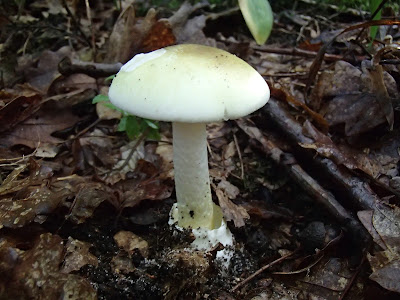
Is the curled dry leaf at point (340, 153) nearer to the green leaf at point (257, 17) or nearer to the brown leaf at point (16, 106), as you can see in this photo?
the green leaf at point (257, 17)

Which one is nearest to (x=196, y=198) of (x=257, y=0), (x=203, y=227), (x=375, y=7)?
(x=203, y=227)

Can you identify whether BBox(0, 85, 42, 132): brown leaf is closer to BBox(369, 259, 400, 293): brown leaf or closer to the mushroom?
the mushroom

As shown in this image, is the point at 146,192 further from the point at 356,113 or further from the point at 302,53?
the point at 302,53

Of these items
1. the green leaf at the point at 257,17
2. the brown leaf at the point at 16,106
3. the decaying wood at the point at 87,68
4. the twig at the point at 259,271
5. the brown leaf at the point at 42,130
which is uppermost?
the green leaf at the point at 257,17

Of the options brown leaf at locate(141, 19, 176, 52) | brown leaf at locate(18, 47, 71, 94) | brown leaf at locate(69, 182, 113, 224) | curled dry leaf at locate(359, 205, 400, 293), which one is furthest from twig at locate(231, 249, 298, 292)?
brown leaf at locate(18, 47, 71, 94)

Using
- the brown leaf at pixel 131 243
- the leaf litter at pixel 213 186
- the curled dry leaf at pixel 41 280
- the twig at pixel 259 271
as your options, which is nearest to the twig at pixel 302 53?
the leaf litter at pixel 213 186

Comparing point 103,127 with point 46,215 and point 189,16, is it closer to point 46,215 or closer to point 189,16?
point 46,215
